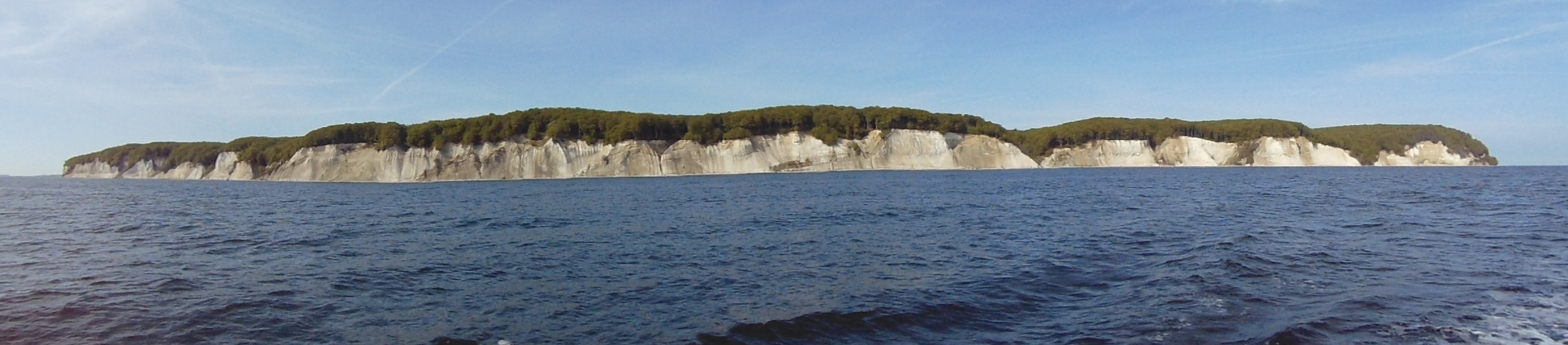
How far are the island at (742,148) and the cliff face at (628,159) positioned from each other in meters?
0.19

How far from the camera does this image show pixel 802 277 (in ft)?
51.5

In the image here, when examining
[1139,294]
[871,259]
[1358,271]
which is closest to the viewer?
[1139,294]

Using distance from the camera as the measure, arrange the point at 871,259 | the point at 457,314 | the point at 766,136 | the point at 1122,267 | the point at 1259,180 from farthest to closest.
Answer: the point at 766,136, the point at 1259,180, the point at 871,259, the point at 1122,267, the point at 457,314

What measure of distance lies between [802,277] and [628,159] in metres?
90.4

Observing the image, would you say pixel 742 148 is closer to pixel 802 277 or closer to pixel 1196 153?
pixel 1196 153

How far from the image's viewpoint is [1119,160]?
13525cm

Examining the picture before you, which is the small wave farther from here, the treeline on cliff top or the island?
the treeline on cliff top

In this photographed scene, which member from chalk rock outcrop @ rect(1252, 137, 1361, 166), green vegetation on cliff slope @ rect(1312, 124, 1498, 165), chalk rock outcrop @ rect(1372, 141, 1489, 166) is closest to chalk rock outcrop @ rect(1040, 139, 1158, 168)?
chalk rock outcrop @ rect(1252, 137, 1361, 166)

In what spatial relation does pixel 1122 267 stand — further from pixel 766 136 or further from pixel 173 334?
pixel 766 136

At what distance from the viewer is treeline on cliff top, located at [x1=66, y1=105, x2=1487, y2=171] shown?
104812 mm

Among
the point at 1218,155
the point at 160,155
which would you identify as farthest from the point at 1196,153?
the point at 160,155

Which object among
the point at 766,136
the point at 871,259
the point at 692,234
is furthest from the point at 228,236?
the point at 766,136

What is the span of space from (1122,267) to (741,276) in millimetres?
8851

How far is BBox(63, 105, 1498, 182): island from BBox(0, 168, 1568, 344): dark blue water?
70.1 metres
